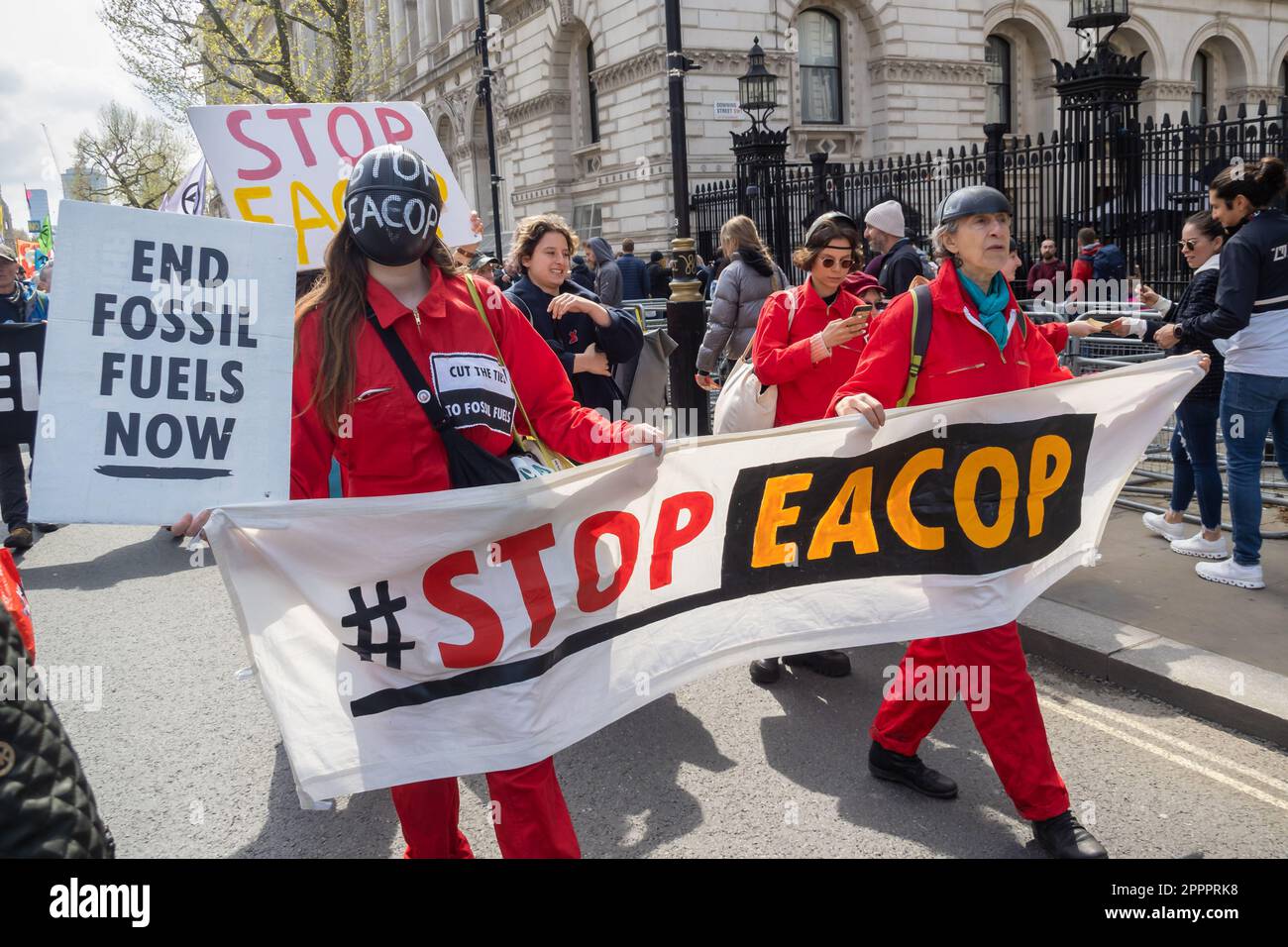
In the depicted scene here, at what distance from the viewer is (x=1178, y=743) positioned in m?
4.07

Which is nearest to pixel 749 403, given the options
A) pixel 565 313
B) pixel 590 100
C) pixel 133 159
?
pixel 565 313

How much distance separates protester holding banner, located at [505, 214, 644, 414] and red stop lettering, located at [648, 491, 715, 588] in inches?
81.8

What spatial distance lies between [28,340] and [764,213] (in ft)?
40.5

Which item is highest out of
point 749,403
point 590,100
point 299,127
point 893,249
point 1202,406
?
point 590,100

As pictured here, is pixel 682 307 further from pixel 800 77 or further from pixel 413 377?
pixel 800 77

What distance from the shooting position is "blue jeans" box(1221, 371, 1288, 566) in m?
5.37

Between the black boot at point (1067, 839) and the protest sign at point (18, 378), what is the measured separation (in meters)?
8.23

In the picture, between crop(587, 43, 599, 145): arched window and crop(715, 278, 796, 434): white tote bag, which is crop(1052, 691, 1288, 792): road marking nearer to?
crop(715, 278, 796, 434): white tote bag

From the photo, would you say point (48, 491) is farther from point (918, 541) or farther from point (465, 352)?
point (918, 541)

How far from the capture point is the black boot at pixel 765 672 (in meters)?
4.87

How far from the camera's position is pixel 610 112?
2556 centimetres

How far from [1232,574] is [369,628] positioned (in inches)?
186

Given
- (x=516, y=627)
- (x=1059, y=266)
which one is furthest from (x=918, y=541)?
(x=1059, y=266)
